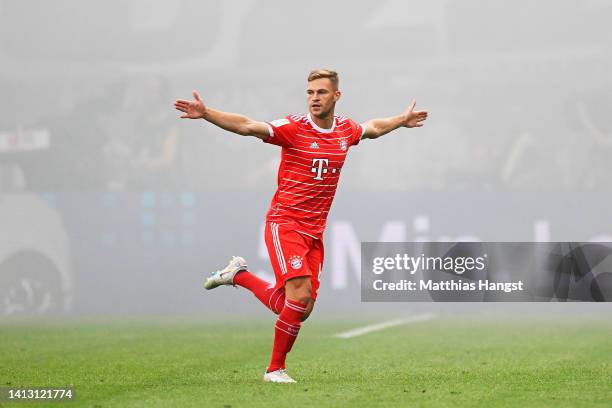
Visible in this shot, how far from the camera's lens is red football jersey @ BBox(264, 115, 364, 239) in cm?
1046

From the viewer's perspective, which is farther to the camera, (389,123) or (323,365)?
(323,365)

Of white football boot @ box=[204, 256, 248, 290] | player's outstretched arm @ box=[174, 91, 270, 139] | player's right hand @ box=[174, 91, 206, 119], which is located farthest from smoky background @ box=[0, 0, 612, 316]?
player's right hand @ box=[174, 91, 206, 119]

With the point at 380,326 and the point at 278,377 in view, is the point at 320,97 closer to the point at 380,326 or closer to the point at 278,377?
the point at 278,377

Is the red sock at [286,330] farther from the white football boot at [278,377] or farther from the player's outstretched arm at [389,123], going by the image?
the player's outstretched arm at [389,123]

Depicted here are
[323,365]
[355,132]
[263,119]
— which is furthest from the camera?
[263,119]

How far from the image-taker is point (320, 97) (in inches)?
A: 413

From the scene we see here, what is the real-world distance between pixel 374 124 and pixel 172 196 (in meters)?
16.7

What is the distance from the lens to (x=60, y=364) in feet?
41.2

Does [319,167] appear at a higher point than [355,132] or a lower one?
lower

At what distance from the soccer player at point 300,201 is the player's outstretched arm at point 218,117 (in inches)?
0.8

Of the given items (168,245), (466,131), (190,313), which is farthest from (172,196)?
(466,131)

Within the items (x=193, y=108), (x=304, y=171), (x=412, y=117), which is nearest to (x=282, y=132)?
(x=304, y=171)

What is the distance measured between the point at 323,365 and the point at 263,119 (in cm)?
1589

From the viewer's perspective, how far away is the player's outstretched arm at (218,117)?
995 cm
